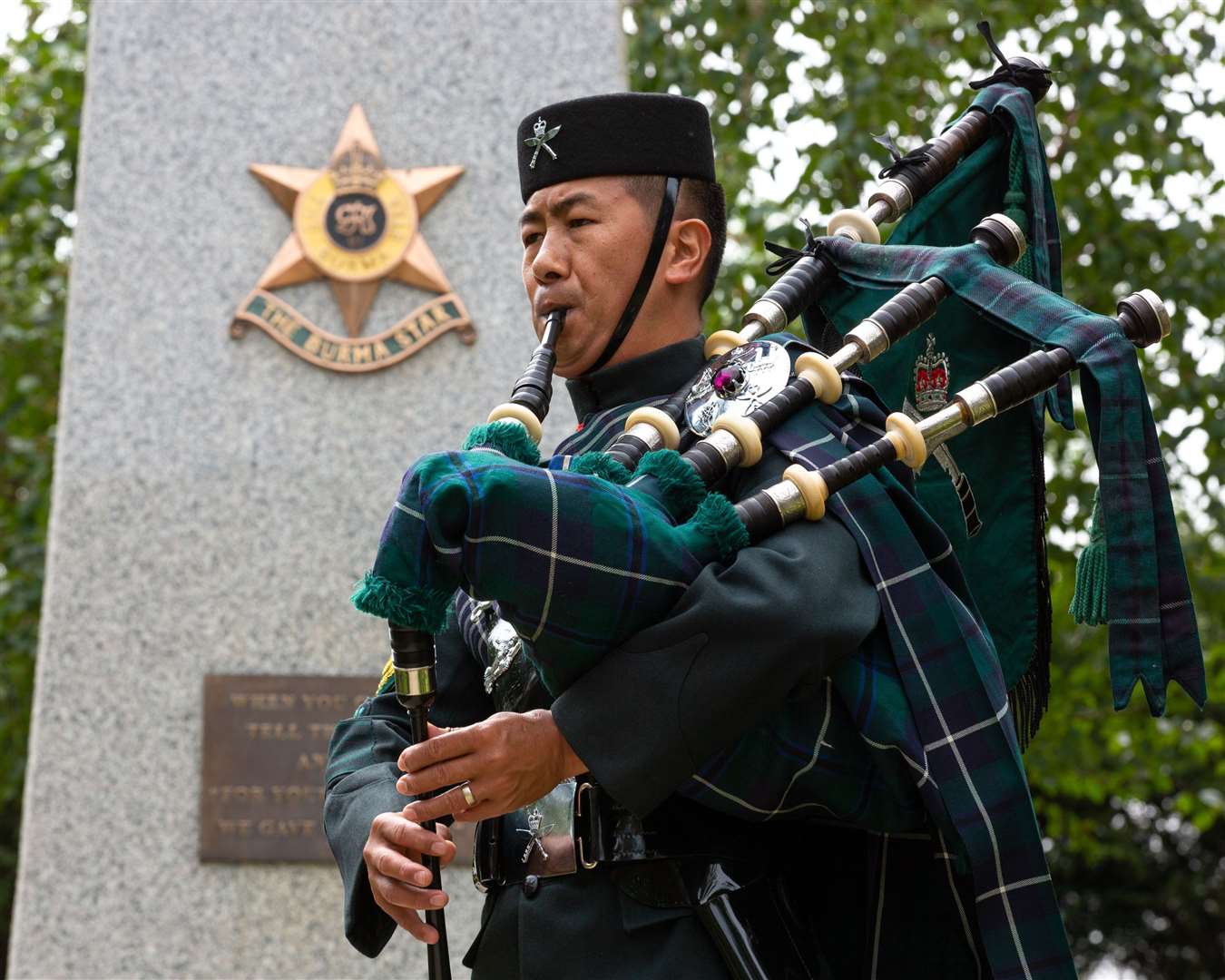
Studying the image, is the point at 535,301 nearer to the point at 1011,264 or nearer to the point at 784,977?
the point at 1011,264

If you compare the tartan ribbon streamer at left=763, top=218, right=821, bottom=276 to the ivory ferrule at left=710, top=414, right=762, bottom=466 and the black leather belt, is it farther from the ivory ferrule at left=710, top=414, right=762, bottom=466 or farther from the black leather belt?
the black leather belt

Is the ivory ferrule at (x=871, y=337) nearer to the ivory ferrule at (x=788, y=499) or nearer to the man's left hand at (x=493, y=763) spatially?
the ivory ferrule at (x=788, y=499)

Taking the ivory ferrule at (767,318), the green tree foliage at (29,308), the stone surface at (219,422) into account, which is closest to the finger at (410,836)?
the ivory ferrule at (767,318)

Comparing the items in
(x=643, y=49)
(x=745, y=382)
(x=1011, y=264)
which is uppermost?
(x=643, y=49)

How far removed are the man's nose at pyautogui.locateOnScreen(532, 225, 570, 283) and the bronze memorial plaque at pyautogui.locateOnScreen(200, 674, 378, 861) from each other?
2.30 metres

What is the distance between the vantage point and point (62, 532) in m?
4.49

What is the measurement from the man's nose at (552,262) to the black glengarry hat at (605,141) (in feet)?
0.40

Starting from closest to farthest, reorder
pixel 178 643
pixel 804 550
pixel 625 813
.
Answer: pixel 804 550
pixel 625 813
pixel 178 643

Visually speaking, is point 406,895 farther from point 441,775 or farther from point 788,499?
point 788,499

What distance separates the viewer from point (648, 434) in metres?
2.13

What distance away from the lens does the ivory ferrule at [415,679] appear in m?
1.98

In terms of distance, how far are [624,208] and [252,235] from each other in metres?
2.52

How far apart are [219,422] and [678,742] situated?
3.02 m

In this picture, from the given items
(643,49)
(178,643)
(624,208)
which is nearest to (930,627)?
(624,208)
